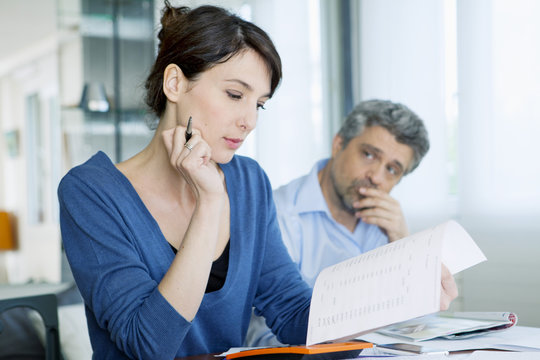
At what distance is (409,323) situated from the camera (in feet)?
3.84

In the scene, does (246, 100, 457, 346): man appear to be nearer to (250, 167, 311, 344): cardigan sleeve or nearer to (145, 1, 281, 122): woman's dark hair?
(250, 167, 311, 344): cardigan sleeve

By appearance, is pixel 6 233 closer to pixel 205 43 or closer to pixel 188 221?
pixel 188 221

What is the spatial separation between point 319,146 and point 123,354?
2.47 metres

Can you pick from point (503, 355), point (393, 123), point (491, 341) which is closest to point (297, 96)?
point (393, 123)

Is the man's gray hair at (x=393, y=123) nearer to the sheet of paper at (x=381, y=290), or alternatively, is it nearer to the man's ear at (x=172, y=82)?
the man's ear at (x=172, y=82)

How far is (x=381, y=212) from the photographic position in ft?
5.80

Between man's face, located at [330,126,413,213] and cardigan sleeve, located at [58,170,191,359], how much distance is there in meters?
0.90

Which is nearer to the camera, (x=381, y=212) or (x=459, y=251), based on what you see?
(x=459, y=251)

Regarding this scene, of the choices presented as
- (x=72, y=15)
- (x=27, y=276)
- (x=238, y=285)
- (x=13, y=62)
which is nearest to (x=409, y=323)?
(x=238, y=285)

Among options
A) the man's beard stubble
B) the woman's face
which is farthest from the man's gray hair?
the woman's face

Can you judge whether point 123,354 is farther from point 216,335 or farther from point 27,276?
point 27,276

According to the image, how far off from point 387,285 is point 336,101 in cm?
262

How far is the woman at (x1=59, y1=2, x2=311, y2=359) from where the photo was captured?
97 cm

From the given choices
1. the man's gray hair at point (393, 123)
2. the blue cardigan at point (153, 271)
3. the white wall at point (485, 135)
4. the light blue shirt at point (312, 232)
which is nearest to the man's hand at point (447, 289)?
the blue cardigan at point (153, 271)
